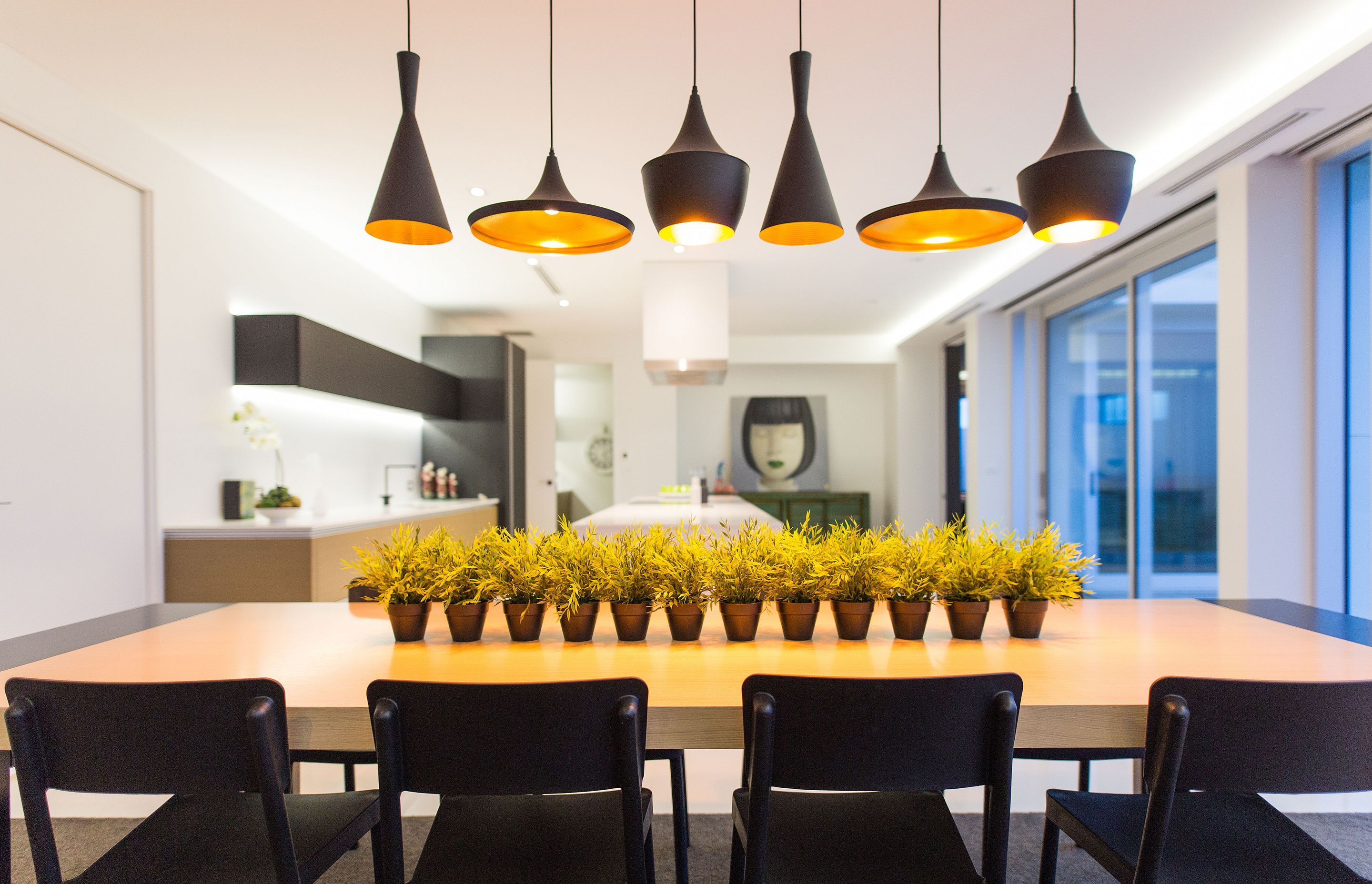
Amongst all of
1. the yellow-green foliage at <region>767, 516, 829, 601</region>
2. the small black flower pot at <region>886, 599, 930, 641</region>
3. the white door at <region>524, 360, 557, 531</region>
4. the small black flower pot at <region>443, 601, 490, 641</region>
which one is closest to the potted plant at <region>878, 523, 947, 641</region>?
the small black flower pot at <region>886, 599, 930, 641</region>

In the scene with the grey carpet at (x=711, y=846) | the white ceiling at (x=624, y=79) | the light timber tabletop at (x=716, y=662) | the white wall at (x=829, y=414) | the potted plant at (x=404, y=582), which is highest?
the white ceiling at (x=624, y=79)

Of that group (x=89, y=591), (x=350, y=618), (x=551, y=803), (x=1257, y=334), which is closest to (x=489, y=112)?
(x=350, y=618)

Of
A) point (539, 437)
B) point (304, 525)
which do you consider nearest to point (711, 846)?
point (304, 525)

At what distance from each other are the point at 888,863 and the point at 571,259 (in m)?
4.78

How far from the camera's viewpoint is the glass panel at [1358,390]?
3061 mm

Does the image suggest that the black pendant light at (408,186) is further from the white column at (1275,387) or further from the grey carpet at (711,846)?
the white column at (1275,387)

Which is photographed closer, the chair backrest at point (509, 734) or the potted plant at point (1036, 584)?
the chair backrest at point (509, 734)

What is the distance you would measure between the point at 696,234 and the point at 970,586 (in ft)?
3.44

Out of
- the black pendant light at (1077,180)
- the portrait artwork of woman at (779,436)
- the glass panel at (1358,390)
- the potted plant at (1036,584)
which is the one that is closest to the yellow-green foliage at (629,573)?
the potted plant at (1036,584)

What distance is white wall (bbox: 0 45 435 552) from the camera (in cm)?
301

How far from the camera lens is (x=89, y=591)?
3070 mm

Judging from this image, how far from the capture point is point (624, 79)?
293 centimetres

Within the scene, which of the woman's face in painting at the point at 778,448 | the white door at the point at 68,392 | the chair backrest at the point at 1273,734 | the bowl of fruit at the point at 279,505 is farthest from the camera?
the woman's face in painting at the point at 778,448

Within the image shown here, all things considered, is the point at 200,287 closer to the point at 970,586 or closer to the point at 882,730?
the point at 970,586
